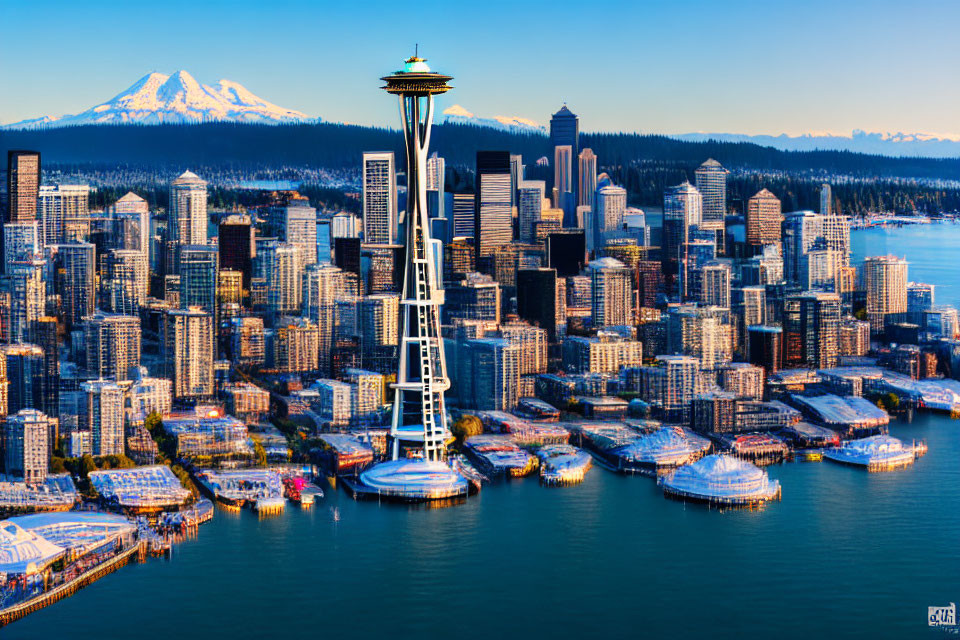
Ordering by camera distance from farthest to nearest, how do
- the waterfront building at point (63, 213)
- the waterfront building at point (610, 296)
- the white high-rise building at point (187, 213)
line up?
the white high-rise building at point (187, 213), the waterfront building at point (63, 213), the waterfront building at point (610, 296)

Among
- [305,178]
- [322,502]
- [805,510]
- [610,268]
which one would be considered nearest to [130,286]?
[610,268]

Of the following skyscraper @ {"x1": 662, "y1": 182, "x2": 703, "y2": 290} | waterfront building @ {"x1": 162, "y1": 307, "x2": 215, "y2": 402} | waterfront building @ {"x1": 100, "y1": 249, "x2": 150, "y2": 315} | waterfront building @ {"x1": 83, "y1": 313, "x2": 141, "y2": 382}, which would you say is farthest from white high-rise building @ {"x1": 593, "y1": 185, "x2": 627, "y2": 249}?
waterfront building @ {"x1": 83, "y1": 313, "x2": 141, "y2": 382}

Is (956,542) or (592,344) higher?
(592,344)

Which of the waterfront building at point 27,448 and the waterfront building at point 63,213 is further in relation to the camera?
the waterfront building at point 63,213

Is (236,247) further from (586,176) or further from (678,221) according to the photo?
(586,176)

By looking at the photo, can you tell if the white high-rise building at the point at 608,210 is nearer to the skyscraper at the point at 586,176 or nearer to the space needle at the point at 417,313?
the skyscraper at the point at 586,176

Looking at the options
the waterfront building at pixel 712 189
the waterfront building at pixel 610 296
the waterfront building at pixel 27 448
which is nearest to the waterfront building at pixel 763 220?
the waterfront building at pixel 712 189

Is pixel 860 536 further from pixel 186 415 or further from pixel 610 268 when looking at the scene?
pixel 610 268
